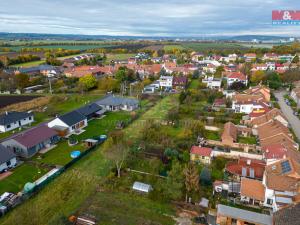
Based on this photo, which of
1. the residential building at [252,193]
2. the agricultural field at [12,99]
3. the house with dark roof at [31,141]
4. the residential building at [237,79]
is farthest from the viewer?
the residential building at [237,79]

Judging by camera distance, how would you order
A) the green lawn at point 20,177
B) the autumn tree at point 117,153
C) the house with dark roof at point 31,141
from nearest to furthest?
the green lawn at point 20,177 → the autumn tree at point 117,153 → the house with dark roof at point 31,141

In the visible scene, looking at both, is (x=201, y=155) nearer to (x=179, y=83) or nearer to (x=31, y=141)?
(x=31, y=141)

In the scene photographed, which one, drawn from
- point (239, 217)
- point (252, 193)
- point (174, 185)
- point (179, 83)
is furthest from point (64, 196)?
point (179, 83)

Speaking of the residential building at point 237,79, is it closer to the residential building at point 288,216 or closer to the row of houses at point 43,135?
the row of houses at point 43,135

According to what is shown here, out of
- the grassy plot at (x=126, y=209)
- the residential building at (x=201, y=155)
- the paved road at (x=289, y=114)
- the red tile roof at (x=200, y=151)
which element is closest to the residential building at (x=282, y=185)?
the residential building at (x=201, y=155)

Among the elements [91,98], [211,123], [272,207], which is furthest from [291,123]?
[91,98]

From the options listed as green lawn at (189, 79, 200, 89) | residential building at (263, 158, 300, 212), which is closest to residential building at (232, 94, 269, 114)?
green lawn at (189, 79, 200, 89)

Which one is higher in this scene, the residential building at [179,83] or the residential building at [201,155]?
the residential building at [179,83]
